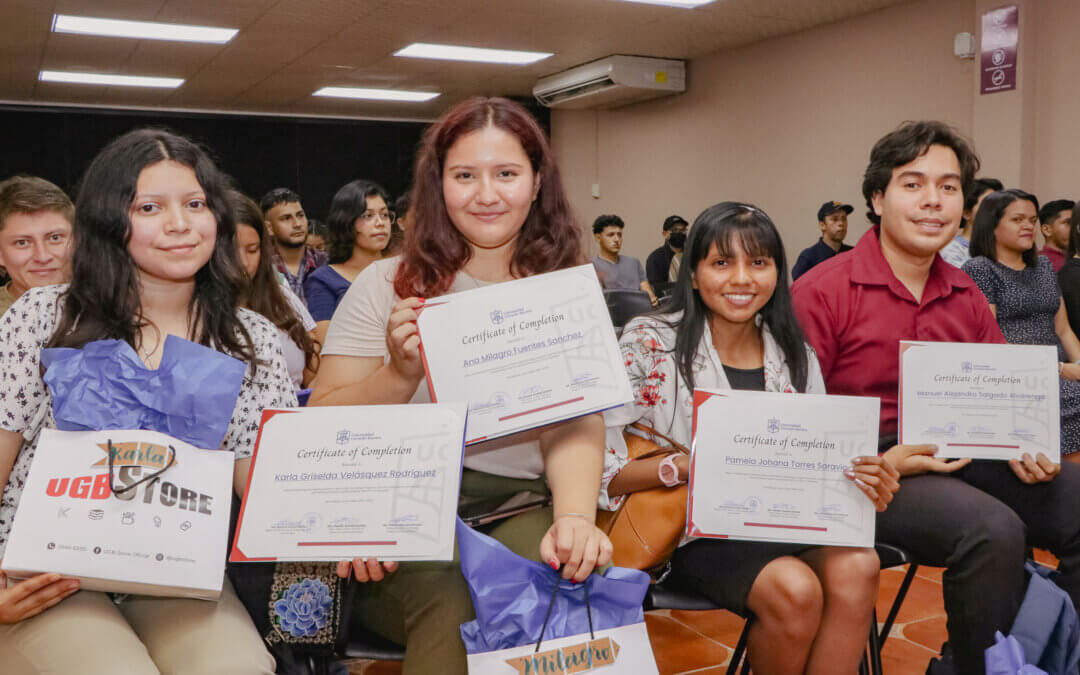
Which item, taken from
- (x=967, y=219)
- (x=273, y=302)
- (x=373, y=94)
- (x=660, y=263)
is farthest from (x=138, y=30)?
(x=967, y=219)

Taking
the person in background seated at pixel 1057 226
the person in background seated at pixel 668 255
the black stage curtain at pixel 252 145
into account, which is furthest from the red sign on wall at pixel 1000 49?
the black stage curtain at pixel 252 145

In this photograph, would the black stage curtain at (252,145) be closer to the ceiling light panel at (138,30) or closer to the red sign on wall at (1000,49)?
the ceiling light panel at (138,30)

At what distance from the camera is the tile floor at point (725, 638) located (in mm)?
2643

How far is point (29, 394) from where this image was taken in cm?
144

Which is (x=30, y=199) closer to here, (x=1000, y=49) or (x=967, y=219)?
(x=967, y=219)

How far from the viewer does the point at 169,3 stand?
6629 mm

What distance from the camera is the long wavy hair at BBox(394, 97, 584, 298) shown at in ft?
5.69

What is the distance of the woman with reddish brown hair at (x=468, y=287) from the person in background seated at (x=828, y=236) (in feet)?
19.3

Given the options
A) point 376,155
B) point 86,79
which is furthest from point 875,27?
point 86,79

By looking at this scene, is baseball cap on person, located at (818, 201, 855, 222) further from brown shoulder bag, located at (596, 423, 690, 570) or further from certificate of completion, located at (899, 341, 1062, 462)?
brown shoulder bag, located at (596, 423, 690, 570)

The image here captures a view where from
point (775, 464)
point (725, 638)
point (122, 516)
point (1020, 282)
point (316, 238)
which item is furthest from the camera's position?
point (316, 238)

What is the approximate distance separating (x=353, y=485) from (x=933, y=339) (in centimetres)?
164

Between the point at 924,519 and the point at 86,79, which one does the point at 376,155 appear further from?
the point at 924,519

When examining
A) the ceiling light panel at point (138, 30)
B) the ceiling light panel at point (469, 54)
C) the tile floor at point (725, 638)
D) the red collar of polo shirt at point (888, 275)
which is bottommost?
the tile floor at point (725, 638)
